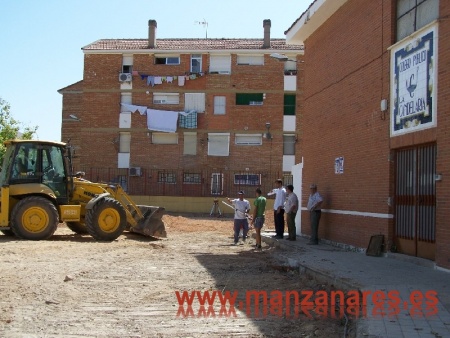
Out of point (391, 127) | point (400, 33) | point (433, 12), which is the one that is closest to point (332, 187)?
point (391, 127)

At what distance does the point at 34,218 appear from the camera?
53.4 feet

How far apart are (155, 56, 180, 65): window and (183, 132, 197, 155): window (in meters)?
5.09

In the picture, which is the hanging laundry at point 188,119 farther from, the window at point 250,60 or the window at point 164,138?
the window at point 250,60

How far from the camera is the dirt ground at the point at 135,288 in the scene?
7000 mm

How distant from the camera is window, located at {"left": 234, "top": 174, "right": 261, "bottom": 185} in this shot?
3878 cm

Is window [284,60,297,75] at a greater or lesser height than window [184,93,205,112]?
greater

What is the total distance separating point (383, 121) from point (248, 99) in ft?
89.8

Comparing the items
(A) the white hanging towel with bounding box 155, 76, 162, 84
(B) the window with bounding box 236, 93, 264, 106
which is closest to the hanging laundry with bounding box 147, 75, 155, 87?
(A) the white hanging towel with bounding box 155, 76, 162, 84

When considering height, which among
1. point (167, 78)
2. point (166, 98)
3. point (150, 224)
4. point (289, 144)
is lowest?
point (150, 224)

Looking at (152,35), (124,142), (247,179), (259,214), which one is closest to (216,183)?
(247,179)

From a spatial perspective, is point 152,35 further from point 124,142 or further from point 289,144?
point 289,144

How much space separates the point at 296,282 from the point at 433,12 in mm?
5651

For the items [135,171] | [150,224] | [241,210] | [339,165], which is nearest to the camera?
[339,165]
